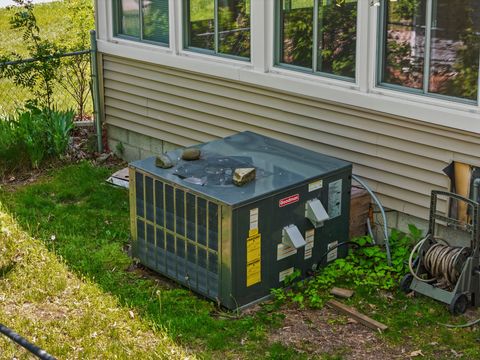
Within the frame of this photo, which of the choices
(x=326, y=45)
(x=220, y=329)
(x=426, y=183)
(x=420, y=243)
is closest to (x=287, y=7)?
(x=326, y=45)

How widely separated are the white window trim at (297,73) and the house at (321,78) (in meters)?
0.01

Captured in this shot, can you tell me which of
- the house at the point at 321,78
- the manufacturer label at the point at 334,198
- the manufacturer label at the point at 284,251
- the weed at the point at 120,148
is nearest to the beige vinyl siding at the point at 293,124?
the house at the point at 321,78

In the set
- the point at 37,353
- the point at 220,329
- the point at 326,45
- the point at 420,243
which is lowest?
the point at 220,329

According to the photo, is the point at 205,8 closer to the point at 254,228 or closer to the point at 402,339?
the point at 254,228

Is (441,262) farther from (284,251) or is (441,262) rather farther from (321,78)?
(321,78)

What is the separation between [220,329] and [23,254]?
212 cm

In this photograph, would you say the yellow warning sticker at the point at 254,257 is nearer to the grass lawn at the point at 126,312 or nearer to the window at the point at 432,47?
the grass lawn at the point at 126,312

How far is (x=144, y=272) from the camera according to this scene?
775cm

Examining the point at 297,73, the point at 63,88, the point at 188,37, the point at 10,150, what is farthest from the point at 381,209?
the point at 63,88

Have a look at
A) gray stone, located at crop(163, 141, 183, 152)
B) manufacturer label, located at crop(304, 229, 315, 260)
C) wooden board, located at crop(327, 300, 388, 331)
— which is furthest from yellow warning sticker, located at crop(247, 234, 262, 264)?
gray stone, located at crop(163, 141, 183, 152)

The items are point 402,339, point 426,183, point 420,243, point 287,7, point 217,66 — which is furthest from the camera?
point 217,66

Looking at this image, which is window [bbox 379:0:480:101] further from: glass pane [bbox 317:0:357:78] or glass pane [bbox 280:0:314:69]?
glass pane [bbox 280:0:314:69]

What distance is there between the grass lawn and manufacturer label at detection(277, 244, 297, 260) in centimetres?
41

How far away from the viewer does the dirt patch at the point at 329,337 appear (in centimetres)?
638
